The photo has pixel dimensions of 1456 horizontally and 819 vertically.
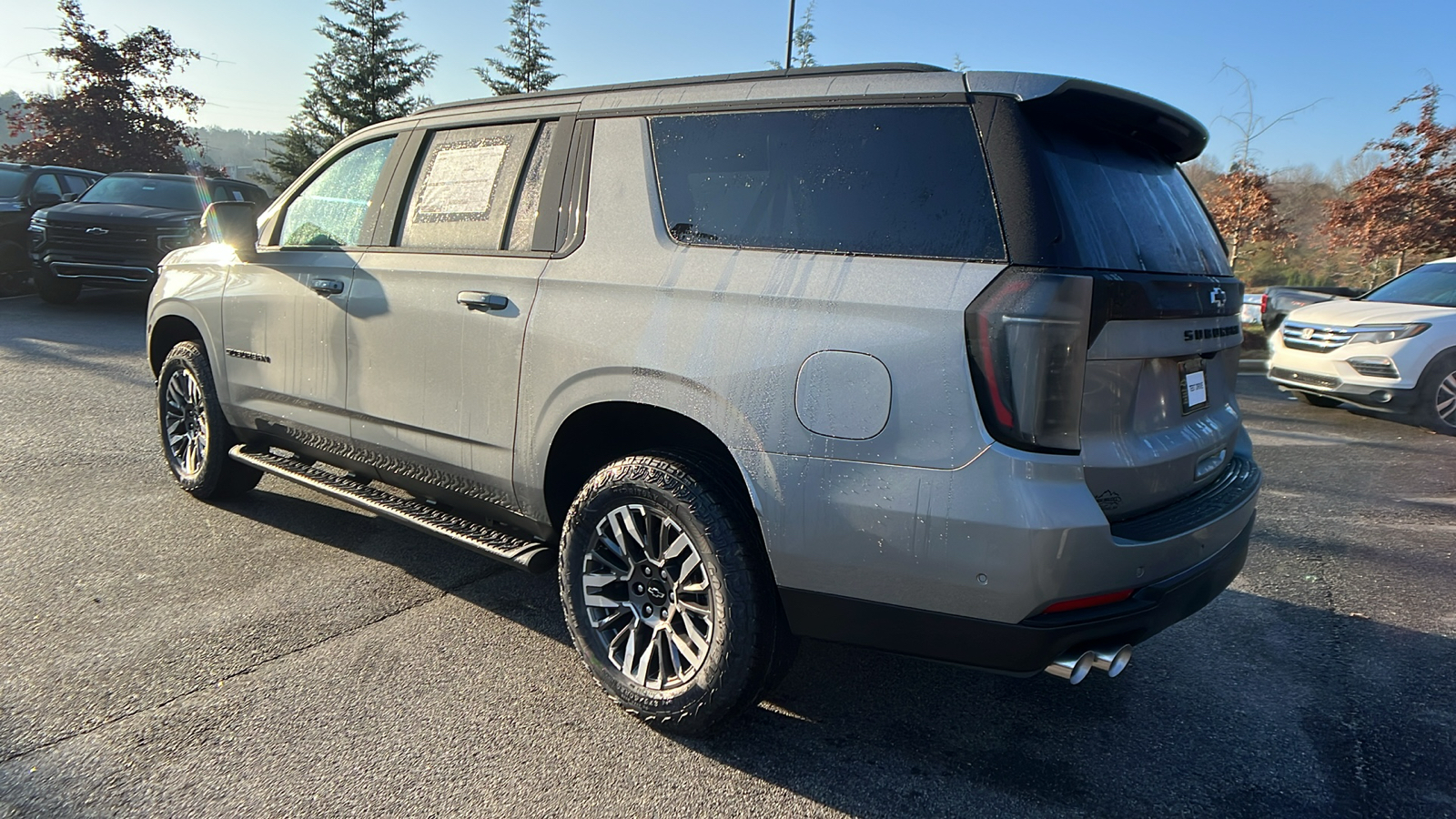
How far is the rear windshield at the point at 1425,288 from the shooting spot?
8188mm

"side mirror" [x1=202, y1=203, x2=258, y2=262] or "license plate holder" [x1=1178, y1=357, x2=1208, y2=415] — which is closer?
"license plate holder" [x1=1178, y1=357, x2=1208, y2=415]

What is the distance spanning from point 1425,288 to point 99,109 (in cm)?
2785

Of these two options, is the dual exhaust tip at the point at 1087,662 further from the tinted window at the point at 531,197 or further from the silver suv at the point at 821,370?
the tinted window at the point at 531,197

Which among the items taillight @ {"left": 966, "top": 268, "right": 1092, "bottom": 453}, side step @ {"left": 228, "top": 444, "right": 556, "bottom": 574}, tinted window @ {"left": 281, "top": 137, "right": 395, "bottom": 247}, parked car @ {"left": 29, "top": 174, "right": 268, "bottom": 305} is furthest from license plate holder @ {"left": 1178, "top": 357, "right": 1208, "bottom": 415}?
parked car @ {"left": 29, "top": 174, "right": 268, "bottom": 305}

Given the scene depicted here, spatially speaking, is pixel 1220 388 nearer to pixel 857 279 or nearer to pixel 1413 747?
pixel 1413 747

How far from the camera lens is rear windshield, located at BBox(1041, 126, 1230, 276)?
7.44 feet

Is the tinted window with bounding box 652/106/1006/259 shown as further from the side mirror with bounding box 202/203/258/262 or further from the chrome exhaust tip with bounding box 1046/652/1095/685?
the side mirror with bounding box 202/203/258/262

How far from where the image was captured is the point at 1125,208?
248 cm

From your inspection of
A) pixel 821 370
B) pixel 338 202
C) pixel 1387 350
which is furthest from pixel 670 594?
pixel 1387 350

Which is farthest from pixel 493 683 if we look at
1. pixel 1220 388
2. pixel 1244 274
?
pixel 1244 274

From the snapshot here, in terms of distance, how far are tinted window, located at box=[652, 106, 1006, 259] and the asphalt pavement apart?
5.00 feet

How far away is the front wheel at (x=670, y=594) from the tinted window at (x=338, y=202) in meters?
1.89

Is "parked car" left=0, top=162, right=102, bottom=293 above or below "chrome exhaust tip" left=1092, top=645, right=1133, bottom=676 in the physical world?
above

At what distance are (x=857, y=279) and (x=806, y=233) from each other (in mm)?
239
